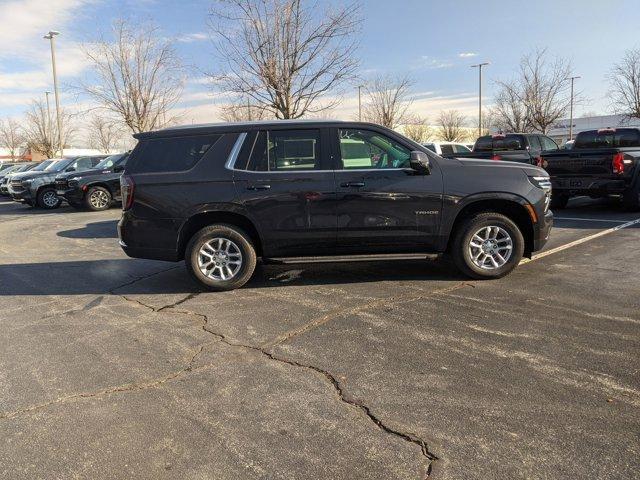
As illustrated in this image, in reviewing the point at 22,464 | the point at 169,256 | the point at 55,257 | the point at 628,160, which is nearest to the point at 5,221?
the point at 55,257

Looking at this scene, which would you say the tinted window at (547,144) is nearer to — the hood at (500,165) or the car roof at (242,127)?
the hood at (500,165)

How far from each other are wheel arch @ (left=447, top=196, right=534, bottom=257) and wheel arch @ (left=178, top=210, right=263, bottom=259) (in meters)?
2.27

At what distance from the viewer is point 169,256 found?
19.6 ft

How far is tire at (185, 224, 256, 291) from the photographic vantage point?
232 inches

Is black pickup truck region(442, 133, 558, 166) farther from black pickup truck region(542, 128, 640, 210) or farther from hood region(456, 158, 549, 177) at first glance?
hood region(456, 158, 549, 177)

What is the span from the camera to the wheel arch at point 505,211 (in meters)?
5.95

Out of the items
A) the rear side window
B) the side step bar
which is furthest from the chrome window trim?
the side step bar

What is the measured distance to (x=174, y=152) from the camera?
5891 mm

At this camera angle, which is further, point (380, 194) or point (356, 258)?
point (356, 258)

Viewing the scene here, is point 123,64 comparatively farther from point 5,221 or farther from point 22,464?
point 22,464

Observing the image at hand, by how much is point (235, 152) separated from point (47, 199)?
14.3 m

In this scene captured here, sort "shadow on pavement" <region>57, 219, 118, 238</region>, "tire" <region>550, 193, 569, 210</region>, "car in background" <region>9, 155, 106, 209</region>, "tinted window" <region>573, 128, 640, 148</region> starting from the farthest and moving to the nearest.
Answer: "car in background" <region>9, 155, 106, 209</region> → "tinted window" <region>573, 128, 640, 148</region> → "tire" <region>550, 193, 569, 210</region> → "shadow on pavement" <region>57, 219, 118, 238</region>

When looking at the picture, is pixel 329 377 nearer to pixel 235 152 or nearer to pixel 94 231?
pixel 235 152

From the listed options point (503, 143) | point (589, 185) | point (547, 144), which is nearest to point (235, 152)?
point (589, 185)
